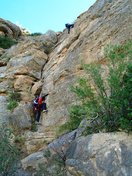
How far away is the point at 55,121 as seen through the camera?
21625mm

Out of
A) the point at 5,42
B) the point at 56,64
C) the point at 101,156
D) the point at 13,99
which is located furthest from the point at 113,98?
the point at 5,42

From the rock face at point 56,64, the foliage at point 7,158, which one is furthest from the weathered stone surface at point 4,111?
the foliage at point 7,158

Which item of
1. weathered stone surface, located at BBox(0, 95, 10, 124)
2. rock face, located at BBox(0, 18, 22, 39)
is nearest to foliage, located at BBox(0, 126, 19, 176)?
weathered stone surface, located at BBox(0, 95, 10, 124)

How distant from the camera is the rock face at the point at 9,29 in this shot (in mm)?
43062

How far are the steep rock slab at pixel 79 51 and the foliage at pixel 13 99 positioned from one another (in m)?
1.69

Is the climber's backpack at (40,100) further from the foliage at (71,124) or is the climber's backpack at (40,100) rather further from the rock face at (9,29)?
the rock face at (9,29)

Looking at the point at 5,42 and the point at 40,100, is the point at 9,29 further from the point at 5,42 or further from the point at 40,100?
the point at 40,100

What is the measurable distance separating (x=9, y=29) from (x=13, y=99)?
20446mm

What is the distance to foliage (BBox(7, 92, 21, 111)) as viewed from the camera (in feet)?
78.4

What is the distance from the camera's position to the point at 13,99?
81.7 ft

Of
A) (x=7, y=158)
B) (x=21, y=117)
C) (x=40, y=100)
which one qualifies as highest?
(x=40, y=100)

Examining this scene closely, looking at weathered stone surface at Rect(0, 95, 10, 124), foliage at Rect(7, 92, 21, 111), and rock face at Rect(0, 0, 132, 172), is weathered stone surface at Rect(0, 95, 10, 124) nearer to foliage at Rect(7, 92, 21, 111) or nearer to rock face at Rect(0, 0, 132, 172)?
rock face at Rect(0, 0, 132, 172)

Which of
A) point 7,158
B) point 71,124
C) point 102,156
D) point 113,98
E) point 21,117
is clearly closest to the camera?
point 102,156

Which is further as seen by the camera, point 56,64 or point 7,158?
point 56,64
